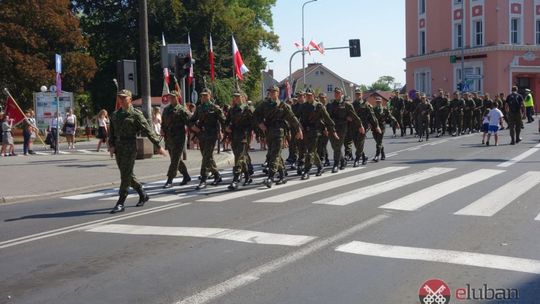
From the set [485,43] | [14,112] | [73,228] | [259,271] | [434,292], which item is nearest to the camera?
[434,292]

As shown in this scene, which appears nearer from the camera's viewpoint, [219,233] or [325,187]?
[219,233]

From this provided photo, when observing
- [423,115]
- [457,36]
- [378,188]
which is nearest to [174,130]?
[378,188]

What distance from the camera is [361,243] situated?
24.0 feet

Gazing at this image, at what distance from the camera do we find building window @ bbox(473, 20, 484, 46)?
5693cm

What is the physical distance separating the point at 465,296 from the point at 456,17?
56.9 meters

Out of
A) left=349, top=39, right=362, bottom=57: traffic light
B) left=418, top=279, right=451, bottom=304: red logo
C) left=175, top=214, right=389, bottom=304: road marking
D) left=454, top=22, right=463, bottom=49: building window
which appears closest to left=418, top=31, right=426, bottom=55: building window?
left=454, top=22, right=463, bottom=49: building window

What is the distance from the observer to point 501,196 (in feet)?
35.1

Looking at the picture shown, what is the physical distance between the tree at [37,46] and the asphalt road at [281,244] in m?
27.0

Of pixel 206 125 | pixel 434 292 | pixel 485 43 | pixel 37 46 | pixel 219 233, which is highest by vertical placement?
pixel 485 43

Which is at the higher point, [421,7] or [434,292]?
[421,7]

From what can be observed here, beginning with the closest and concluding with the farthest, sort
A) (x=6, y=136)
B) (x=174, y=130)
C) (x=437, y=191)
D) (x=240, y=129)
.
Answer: (x=437, y=191) < (x=240, y=129) < (x=174, y=130) < (x=6, y=136)

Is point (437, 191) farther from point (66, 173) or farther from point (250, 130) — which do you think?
point (66, 173)

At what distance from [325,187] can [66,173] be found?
684 cm

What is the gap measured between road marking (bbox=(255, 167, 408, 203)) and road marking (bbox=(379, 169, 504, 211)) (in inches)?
65.0
